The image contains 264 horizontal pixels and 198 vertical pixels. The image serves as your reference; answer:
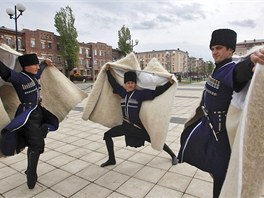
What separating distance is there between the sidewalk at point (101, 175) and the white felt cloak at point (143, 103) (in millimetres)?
588

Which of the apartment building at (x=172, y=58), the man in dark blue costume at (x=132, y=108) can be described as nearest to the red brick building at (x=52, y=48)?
the man in dark blue costume at (x=132, y=108)

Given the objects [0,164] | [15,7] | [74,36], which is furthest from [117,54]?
[0,164]

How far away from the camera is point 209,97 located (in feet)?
6.93

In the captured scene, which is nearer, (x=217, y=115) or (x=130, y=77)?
(x=217, y=115)

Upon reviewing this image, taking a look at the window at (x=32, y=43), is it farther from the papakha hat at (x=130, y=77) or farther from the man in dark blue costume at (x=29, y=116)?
the papakha hat at (x=130, y=77)

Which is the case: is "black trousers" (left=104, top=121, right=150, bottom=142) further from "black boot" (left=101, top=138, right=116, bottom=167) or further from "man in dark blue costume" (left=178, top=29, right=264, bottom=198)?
"man in dark blue costume" (left=178, top=29, right=264, bottom=198)

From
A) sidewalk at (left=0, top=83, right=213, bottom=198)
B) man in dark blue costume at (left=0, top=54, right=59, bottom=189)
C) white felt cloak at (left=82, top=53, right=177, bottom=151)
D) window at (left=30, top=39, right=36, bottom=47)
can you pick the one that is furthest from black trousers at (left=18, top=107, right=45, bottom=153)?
window at (left=30, top=39, right=36, bottom=47)

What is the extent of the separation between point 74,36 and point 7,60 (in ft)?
138

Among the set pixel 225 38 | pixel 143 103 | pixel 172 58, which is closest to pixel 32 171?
pixel 143 103

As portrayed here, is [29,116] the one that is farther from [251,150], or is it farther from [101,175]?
[251,150]

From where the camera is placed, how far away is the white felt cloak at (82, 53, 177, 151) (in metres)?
3.30

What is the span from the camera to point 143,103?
354 centimetres

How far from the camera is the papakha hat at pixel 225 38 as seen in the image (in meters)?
2.02

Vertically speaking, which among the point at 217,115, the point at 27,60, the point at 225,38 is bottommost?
the point at 217,115
